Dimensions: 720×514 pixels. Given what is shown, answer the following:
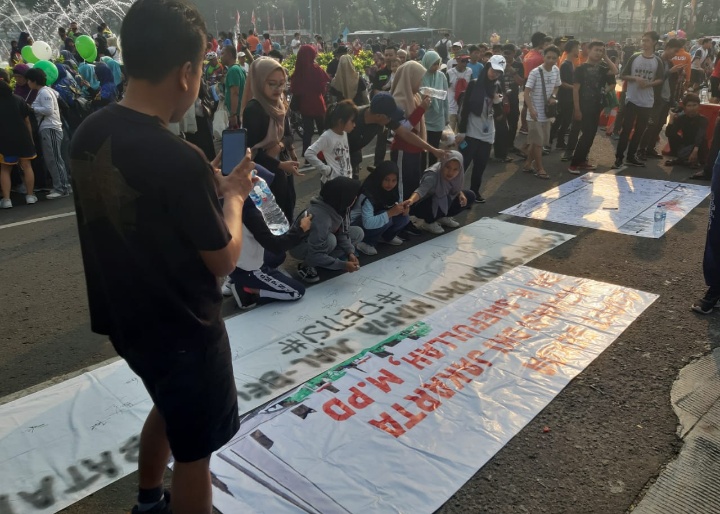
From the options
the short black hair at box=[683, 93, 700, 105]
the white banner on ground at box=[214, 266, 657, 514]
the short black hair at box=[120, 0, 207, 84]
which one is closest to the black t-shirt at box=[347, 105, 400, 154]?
the white banner on ground at box=[214, 266, 657, 514]

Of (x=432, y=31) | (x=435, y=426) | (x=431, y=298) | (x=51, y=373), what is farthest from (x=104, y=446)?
(x=432, y=31)

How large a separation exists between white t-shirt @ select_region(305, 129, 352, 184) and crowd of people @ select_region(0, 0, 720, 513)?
1cm

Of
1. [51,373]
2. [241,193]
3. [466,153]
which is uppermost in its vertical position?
[241,193]

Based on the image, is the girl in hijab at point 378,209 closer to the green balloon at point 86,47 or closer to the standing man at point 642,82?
the standing man at point 642,82

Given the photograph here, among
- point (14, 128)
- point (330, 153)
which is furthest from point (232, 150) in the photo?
point (14, 128)

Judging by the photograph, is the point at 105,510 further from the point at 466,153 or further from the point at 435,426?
the point at 466,153

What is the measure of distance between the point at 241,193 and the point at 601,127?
36.2 ft

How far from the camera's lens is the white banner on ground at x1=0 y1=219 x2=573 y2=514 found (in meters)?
2.38

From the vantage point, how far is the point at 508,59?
966cm

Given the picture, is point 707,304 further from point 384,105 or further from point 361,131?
point 361,131

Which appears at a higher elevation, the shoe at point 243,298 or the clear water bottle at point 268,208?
the clear water bottle at point 268,208

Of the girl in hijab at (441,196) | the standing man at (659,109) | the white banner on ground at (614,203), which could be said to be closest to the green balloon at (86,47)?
the girl in hijab at (441,196)

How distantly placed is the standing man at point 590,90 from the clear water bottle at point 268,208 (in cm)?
531

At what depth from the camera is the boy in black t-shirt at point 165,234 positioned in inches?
51.8
